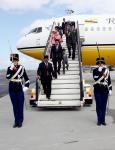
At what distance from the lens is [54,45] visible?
19203 mm

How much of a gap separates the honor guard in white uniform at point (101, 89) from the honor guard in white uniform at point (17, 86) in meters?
2.11

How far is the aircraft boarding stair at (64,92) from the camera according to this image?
14.9 meters

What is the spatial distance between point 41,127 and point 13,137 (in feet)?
5.17

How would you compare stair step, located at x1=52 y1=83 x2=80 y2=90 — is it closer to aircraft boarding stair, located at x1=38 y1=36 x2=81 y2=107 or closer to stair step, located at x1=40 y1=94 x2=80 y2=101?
aircraft boarding stair, located at x1=38 y1=36 x2=81 y2=107

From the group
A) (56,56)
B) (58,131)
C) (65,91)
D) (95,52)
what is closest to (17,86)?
(58,131)

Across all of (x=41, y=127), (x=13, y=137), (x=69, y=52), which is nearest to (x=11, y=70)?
(x=41, y=127)

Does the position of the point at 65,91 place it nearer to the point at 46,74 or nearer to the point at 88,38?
the point at 46,74

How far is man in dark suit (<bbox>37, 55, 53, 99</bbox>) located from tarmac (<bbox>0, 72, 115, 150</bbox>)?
91 cm

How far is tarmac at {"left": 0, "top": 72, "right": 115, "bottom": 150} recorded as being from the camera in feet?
29.0

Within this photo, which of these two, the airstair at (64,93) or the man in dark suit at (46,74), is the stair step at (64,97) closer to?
the airstair at (64,93)

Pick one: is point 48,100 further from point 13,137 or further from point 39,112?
point 13,137

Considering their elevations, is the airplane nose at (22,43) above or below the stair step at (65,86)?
Result: above

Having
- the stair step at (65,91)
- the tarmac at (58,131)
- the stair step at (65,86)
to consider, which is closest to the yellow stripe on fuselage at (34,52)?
the stair step at (65,86)

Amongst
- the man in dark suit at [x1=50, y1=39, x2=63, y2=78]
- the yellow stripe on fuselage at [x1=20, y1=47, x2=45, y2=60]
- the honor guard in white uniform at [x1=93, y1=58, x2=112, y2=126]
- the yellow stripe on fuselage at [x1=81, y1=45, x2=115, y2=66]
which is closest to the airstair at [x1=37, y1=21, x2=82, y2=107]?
the man in dark suit at [x1=50, y1=39, x2=63, y2=78]
